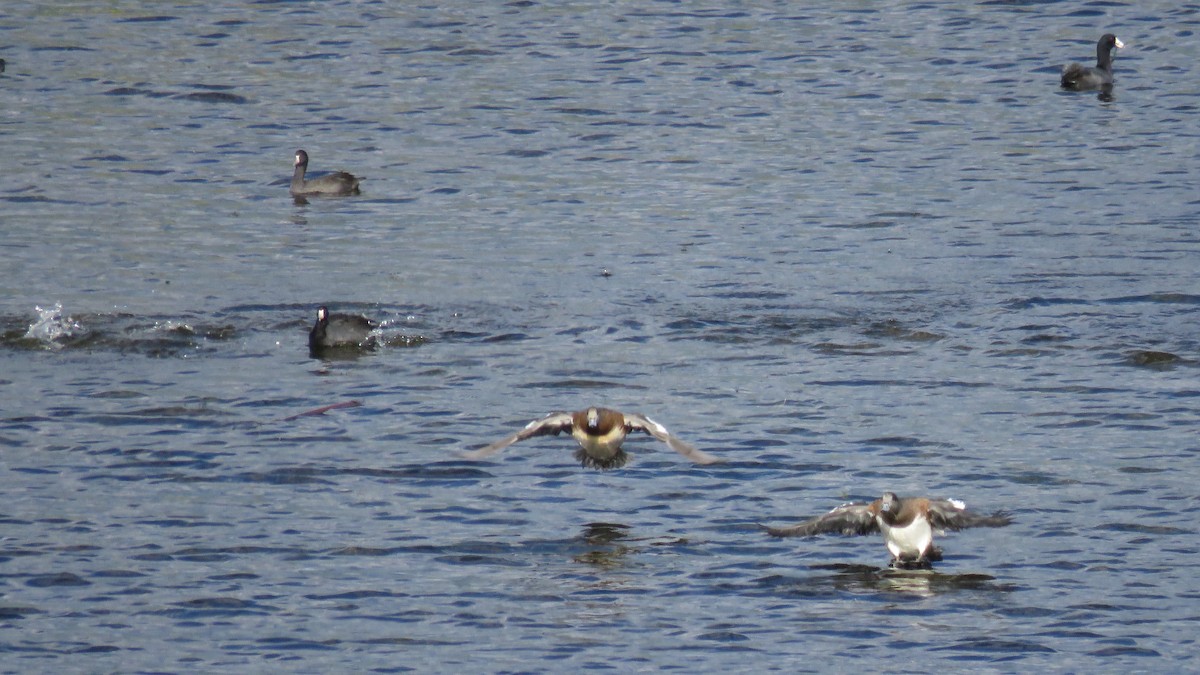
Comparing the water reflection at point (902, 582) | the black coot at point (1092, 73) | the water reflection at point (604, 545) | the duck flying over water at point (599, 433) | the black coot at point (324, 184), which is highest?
the black coot at point (1092, 73)

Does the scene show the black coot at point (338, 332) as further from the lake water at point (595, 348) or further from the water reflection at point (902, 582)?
the water reflection at point (902, 582)

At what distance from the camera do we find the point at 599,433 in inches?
462

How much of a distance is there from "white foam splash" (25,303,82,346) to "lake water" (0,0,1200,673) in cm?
3

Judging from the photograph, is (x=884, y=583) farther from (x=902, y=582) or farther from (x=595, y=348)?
(x=595, y=348)

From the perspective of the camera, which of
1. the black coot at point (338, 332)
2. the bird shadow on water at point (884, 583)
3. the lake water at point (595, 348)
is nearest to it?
the lake water at point (595, 348)

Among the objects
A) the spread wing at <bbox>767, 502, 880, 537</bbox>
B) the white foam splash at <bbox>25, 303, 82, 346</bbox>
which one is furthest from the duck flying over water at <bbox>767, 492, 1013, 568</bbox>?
the white foam splash at <bbox>25, 303, 82, 346</bbox>

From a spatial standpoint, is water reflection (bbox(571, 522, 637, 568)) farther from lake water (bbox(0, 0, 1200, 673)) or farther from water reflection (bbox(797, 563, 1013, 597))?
water reflection (bbox(797, 563, 1013, 597))

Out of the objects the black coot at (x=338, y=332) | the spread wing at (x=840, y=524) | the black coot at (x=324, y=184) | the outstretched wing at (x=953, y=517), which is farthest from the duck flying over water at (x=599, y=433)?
the black coot at (x=324, y=184)

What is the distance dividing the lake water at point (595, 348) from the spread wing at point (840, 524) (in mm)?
194

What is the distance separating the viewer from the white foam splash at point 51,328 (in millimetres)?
15250

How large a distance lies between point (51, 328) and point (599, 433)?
5.66m

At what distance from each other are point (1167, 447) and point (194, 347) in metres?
7.28

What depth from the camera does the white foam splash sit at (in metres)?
15.2

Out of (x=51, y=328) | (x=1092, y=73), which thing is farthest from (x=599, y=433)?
(x=1092, y=73)
